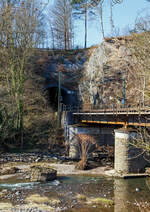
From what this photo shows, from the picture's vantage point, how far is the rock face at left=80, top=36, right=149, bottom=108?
42.7 m

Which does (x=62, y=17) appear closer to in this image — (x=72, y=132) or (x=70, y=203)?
(x=72, y=132)

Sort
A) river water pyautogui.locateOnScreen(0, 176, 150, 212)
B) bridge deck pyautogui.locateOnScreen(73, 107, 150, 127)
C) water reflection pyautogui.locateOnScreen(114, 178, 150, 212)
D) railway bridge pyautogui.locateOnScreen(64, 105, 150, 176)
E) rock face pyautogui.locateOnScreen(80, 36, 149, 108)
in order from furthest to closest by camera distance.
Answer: rock face pyautogui.locateOnScreen(80, 36, 149, 108)
railway bridge pyautogui.locateOnScreen(64, 105, 150, 176)
bridge deck pyautogui.locateOnScreen(73, 107, 150, 127)
water reflection pyautogui.locateOnScreen(114, 178, 150, 212)
river water pyautogui.locateOnScreen(0, 176, 150, 212)

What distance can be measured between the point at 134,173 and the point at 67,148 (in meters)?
11.5

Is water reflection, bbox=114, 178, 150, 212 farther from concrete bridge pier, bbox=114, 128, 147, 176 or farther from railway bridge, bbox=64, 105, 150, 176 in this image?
railway bridge, bbox=64, 105, 150, 176

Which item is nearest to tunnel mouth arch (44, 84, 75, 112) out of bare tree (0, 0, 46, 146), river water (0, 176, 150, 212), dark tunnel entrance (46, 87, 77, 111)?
dark tunnel entrance (46, 87, 77, 111)

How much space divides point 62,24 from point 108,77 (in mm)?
23521

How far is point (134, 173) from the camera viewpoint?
22.3 meters

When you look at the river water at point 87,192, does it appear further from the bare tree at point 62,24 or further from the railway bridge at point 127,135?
the bare tree at point 62,24

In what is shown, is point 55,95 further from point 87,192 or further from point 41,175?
point 87,192

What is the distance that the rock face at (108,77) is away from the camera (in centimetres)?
4272

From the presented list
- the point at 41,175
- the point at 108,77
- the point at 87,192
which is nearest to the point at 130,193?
the point at 87,192

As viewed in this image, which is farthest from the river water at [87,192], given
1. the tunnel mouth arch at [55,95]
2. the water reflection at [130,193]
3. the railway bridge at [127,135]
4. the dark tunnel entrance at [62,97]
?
the tunnel mouth arch at [55,95]

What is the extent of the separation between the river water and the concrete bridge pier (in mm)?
1616

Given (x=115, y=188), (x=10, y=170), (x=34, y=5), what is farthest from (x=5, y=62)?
(x=115, y=188)
